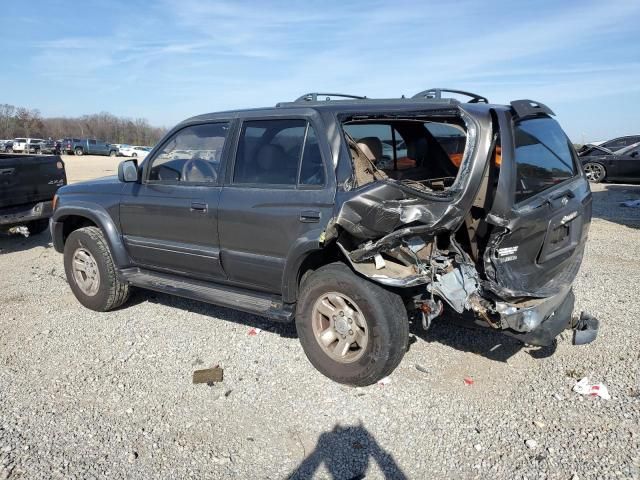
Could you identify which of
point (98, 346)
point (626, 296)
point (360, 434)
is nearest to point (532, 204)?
point (360, 434)

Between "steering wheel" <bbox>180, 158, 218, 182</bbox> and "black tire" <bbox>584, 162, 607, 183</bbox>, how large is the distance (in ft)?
49.1

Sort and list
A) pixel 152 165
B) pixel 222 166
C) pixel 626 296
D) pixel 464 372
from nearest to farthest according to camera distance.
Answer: pixel 464 372 < pixel 222 166 < pixel 152 165 < pixel 626 296

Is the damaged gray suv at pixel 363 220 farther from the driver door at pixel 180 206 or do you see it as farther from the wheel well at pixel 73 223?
the wheel well at pixel 73 223

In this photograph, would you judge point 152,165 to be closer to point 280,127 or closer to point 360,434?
point 280,127

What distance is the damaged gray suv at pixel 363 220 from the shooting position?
11.1 ft

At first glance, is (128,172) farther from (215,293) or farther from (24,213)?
(24,213)

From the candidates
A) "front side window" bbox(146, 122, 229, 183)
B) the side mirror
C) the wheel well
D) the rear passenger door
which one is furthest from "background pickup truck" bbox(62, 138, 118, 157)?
the rear passenger door

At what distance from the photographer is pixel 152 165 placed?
16.1 feet

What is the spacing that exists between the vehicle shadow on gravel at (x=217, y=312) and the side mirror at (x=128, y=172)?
53.4 inches

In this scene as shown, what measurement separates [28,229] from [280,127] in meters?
6.50

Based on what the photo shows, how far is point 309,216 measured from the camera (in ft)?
12.3

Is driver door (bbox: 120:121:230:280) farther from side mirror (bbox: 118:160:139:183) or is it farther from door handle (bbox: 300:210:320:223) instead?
door handle (bbox: 300:210:320:223)

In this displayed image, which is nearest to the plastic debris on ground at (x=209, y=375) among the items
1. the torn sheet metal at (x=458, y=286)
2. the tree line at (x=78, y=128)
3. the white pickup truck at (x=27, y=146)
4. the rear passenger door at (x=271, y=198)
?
the rear passenger door at (x=271, y=198)

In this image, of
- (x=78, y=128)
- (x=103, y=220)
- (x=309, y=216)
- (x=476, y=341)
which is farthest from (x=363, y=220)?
(x=78, y=128)
